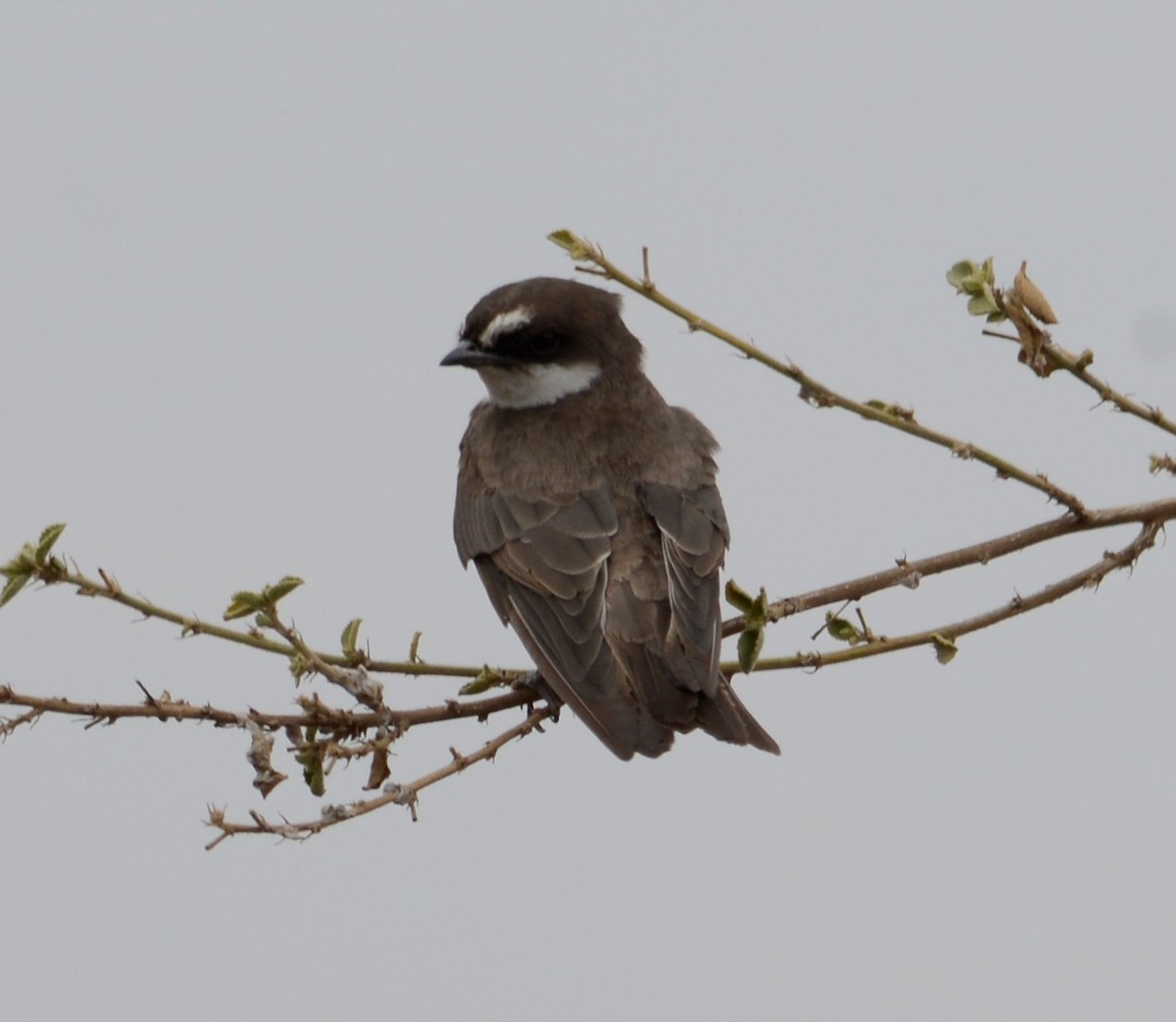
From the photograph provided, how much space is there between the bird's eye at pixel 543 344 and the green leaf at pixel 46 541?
12.1 feet

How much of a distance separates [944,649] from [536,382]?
3514 millimetres

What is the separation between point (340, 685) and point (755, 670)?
3.61 feet

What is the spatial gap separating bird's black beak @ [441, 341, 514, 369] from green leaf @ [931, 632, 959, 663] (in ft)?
11.1

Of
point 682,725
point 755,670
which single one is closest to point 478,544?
point 682,725

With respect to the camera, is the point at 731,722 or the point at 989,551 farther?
the point at 731,722

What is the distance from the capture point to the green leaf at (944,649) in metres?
4.46

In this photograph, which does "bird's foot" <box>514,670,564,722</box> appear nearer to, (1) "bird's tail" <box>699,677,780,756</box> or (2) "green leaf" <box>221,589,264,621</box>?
(1) "bird's tail" <box>699,677,780,756</box>

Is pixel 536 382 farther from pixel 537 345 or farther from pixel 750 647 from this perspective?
pixel 750 647

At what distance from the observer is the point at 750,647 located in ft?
14.2

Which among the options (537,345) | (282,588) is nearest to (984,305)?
(282,588)

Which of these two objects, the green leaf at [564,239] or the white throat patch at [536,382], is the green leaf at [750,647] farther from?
the white throat patch at [536,382]

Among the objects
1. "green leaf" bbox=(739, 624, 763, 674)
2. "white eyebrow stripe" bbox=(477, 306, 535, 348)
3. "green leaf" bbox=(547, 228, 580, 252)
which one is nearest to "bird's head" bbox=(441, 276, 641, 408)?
"white eyebrow stripe" bbox=(477, 306, 535, 348)

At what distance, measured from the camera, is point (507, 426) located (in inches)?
299

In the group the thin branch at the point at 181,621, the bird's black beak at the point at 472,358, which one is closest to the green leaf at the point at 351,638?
the thin branch at the point at 181,621
